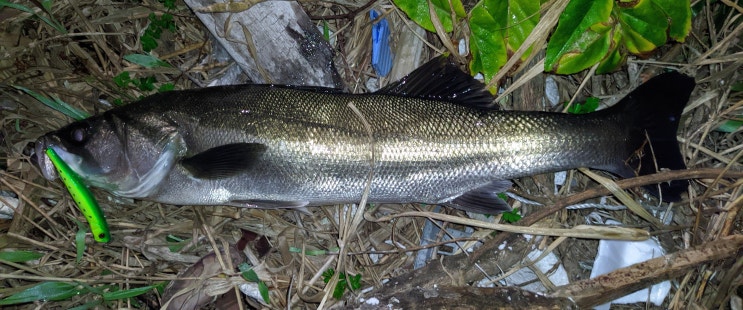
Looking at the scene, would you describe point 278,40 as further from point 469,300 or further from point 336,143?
point 469,300

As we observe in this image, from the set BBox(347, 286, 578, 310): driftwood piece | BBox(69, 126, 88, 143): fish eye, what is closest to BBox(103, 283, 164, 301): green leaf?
BBox(69, 126, 88, 143): fish eye

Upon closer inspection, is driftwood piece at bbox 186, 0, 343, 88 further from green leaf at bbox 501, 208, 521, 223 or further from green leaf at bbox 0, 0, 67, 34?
green leaf at bbox 501, 208, 521, 223

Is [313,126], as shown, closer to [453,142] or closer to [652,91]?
[453,142]

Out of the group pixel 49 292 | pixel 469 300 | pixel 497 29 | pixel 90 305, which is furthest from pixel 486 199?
pixel 49 292

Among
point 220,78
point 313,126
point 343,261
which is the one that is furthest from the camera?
point 220,78

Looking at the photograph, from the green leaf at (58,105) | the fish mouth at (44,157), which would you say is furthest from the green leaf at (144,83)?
the fish mouth at (44,157)

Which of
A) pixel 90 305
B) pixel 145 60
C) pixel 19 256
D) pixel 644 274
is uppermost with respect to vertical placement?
pixel 145 60

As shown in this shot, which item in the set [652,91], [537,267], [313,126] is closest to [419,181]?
[313,126]

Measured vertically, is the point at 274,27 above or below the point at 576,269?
above
